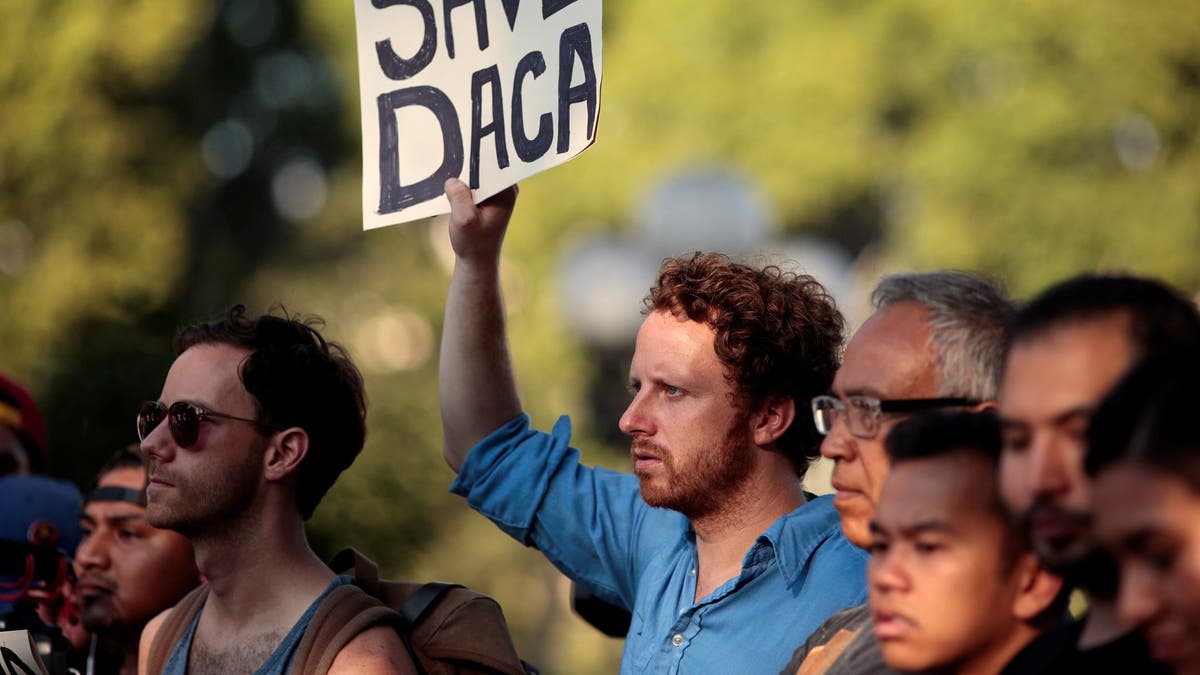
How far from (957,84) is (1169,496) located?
51.1 feet

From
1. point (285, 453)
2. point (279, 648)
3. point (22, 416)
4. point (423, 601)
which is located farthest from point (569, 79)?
point (22, 416)

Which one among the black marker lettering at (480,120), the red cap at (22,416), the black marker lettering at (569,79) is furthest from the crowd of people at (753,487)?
the red cap at (22,416)

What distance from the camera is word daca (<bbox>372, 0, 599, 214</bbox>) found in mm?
4031

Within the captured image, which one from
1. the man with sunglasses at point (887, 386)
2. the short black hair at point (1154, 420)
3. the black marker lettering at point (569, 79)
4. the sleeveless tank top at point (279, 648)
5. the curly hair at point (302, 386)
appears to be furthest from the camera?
the curly hair at point (302, 386)

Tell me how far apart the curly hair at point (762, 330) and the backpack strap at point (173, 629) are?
137cm

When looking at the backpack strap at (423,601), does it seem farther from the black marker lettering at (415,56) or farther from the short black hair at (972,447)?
the short black hair at (972,447)

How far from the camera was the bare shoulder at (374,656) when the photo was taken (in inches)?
145

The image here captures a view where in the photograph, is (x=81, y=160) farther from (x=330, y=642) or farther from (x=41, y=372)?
(x=330, y=642)

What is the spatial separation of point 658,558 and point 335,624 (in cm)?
80

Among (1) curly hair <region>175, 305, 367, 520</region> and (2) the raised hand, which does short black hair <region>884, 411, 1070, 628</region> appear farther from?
(1) curly hair <region>175, 305, 367, 520</region>

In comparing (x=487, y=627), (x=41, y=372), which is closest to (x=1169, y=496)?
(x=487, y=627)

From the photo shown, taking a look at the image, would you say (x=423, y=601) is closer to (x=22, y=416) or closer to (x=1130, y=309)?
(x=1130, y=309)

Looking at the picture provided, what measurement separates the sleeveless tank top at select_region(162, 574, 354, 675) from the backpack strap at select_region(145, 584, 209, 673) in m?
0.02

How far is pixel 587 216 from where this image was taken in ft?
57.8
